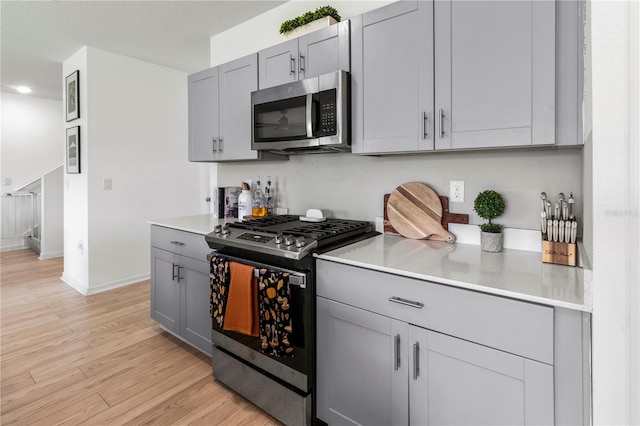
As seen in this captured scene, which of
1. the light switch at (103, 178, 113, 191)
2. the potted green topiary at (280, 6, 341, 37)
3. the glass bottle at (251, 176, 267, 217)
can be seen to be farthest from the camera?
the light switch at (103, 178, 113, 191)

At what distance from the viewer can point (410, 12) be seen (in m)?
1.66

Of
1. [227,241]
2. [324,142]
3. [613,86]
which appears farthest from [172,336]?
[613,86]

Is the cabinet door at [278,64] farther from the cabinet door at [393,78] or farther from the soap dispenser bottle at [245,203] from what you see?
the soap dispenser bottle at [245,203]

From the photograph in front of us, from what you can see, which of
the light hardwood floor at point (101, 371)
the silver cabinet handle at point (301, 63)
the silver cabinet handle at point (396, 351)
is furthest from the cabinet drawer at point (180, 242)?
the silver cabinet handle at point (396, 351)

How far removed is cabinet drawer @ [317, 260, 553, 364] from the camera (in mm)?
1074

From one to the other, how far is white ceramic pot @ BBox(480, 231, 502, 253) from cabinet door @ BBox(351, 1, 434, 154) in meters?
0.50

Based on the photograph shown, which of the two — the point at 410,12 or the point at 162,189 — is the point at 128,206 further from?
the point at 410,12

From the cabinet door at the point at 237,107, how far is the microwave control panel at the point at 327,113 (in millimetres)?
656

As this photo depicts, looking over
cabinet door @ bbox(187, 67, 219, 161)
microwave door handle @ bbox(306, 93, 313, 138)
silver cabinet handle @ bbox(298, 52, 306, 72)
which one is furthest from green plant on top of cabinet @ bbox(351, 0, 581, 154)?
cabinet door @ bbox(187, 67, 219, 161)

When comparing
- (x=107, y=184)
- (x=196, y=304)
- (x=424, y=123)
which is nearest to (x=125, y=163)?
(x=107, y=184)

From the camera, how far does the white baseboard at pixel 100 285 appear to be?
3.68 m

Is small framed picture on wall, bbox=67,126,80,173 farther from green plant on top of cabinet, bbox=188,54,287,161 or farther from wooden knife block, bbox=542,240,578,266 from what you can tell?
wooden knife block, bbox=542,240,578,266

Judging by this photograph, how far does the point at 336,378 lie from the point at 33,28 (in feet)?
12.7

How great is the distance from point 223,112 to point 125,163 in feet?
6.50
